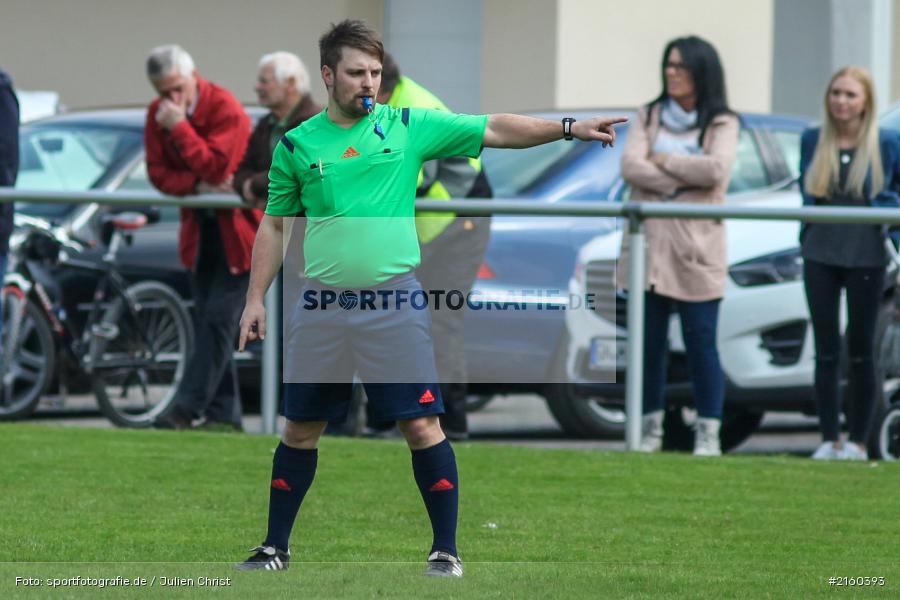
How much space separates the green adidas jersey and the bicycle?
14.2ft

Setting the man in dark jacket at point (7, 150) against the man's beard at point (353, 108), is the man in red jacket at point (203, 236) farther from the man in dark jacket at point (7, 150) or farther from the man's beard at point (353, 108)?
the man's beard at point (353, 108)

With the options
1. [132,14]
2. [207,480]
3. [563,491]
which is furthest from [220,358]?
[132,14]

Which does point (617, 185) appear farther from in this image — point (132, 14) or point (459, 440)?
point (132, 14)

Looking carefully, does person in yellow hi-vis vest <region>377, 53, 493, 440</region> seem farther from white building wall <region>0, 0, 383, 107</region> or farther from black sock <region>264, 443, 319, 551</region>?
white building wall <region>0, 0, 383, 107</region>

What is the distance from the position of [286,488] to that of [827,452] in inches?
163

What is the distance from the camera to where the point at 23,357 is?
1102cm

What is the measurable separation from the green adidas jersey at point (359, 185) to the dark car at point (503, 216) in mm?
3687

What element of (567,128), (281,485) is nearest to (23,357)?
(281,485)

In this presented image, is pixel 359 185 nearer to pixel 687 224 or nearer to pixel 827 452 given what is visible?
pixel 687 224

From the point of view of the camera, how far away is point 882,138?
9992 millimetres

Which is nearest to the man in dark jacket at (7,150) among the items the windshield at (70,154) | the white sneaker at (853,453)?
the windshield at (70,154)

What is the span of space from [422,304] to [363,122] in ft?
2.01

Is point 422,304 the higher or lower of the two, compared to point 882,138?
lower

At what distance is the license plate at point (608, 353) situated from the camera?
10.1 metres
